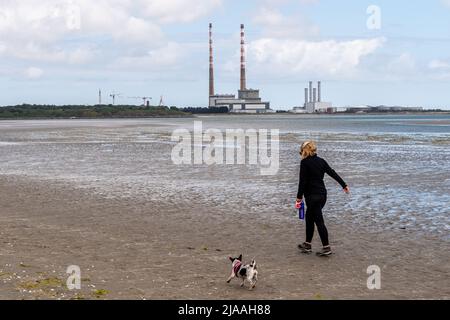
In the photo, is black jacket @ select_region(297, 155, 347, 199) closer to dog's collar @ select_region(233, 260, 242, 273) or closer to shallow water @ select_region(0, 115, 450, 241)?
dog's collar @ select_region(233, 260, 242, 273)

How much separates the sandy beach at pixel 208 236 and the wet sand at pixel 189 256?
2cm

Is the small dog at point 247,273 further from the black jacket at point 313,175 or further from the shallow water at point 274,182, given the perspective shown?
the shallow water at point 274,182

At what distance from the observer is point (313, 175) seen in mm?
11266

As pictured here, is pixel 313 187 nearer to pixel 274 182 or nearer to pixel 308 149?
pixel 308 149

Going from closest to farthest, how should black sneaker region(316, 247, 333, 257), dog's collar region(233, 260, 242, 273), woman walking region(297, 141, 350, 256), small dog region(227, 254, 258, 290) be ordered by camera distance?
small dog region(227, 254, 258, 290) < dog's collar region(233, 260, 242, 273) < black sneaker region(316, 247, 333, 257) < woman walking region(297, 141, 350, 256)

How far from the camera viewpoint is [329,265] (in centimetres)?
1049

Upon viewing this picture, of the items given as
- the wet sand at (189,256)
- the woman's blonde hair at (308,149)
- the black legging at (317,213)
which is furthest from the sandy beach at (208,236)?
the woman's blonde hair at (308,149)

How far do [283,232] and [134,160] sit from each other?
19693mm

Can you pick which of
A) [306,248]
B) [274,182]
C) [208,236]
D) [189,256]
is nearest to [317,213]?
[306,248]

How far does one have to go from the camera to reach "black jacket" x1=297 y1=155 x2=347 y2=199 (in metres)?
11.2

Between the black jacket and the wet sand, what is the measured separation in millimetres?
1179

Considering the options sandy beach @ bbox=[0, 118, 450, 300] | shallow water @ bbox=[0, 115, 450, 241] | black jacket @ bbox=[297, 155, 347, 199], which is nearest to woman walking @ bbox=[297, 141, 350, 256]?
black jacket @ bbox=[297, 155, 347, 199]

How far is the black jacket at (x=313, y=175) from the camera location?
1121cm

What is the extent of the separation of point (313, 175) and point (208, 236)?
2.84 meters
